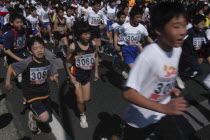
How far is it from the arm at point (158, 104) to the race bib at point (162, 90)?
0.32 metres

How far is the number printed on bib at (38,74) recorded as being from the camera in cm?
335

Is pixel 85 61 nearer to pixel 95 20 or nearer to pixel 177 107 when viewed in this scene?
pixel 177 107

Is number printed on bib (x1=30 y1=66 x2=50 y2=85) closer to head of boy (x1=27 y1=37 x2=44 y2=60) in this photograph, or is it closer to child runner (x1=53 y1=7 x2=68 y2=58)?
head of boy (x1=27 y1=37 x2=44 y2=60)

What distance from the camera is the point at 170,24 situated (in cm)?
166

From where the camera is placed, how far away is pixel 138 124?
77.6 inches

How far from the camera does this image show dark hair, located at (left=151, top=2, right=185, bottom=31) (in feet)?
5.49

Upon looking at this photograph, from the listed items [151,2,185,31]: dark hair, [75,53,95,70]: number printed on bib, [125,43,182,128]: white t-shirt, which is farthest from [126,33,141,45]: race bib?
[151,2,185,31]: dark hair

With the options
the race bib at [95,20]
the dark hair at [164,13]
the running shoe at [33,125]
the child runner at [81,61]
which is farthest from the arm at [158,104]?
the race bib at [95,20]

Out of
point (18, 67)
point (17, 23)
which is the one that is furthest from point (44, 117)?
point (17, 23)

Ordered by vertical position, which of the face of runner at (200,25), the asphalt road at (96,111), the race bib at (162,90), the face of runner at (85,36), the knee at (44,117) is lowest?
the asphalt road at (96,111)

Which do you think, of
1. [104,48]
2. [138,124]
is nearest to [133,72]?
[138,124]

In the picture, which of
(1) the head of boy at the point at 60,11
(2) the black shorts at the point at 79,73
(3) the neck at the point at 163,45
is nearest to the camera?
(3) the neck at the point at 163,45

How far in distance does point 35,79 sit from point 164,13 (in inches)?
95.3

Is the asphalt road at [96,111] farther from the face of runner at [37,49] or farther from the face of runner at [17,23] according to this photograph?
the face of runner at [17,23]
